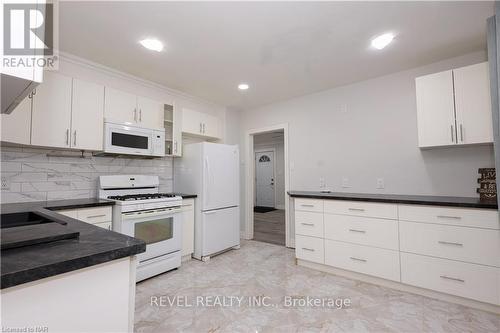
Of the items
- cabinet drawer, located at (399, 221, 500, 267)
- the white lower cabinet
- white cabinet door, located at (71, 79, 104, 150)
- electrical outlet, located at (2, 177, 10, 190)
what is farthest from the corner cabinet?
electrical outlet, located at (2, 177, 10, 190)

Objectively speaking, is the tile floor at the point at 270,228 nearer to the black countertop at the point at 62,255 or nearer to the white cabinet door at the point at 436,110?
the white cabinet door at the point at 436,110

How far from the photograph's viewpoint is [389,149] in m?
2.89

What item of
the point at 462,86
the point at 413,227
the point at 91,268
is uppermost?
the point at 462,86

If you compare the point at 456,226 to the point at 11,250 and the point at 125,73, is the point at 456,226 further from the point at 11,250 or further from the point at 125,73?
the point at 125,73

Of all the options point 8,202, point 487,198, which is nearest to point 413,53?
point 487,198

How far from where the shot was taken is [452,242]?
202 cm

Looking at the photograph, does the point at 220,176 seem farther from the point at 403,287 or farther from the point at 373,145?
the point at 403,287

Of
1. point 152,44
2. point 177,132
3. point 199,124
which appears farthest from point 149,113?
point 152,44

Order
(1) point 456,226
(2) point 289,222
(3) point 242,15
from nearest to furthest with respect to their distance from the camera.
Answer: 1. (3) point 242,15
2. (1) point 456,226
3. (2) point 289,222

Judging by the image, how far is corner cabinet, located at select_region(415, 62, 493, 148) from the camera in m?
2.11

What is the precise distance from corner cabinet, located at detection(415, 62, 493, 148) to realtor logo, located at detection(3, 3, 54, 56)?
2.96 meters

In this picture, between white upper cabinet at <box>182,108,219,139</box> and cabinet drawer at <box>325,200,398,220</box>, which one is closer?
cabinet drawer at <box>325,200,398,220</box>

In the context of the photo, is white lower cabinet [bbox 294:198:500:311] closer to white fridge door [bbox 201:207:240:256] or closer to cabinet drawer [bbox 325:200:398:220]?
cabinet drawer [bbox 325:200:398:220]

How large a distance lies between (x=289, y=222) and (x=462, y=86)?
8.60 ft
